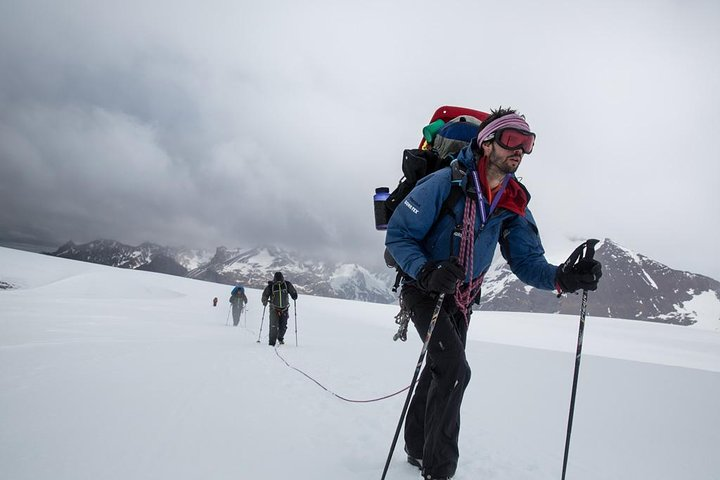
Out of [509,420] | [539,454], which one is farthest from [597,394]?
[539,454]

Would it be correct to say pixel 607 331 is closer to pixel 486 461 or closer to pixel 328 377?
pixel 328 377

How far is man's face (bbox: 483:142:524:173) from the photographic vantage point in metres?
3.10

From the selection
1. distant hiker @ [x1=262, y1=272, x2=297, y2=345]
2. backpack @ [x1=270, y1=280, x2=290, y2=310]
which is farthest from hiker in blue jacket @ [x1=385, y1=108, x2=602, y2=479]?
backpack @ [x1=270, y1=280, x2=290, y2=310]

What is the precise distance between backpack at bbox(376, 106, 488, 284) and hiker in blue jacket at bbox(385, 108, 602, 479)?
1.19 feet

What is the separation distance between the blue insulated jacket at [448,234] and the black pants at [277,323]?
10.4 metres

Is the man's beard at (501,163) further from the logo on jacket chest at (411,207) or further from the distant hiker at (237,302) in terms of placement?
the distant hiker at (237,302)

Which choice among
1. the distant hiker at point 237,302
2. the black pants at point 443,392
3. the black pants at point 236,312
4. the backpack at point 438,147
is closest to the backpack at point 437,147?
the backpack at point 438,147

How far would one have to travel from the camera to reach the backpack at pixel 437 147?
3.47 metres

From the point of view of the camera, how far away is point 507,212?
11.0 ft

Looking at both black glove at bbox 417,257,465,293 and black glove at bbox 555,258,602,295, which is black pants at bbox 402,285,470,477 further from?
black glove at bbox 555,258,602,295

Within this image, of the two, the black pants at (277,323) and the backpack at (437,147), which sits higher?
the backpack at (437,147)

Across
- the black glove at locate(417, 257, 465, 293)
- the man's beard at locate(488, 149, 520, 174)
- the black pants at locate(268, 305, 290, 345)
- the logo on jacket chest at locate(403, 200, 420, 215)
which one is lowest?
the black pants at locate(268, 305, 290, 345)

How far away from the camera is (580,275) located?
3043 mm

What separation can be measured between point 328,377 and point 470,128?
5.76 metres
